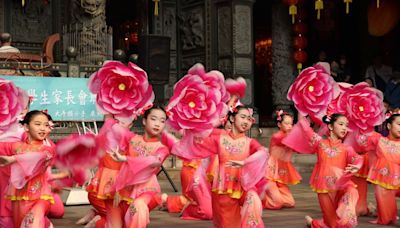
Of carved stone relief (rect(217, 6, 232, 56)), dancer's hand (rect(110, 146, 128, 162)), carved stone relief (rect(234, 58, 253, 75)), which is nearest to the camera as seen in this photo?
dancer's hand (rect(110, 146, 128, 162))

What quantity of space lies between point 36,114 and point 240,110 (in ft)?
6.06

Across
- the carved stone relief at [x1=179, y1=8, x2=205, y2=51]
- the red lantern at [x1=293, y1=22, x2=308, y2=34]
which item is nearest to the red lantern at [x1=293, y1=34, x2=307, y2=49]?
the red lantern at [x1=293, y1=22, x2=308, y2=34]

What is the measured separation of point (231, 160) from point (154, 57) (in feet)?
19.9

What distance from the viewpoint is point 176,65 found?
51.7 ft

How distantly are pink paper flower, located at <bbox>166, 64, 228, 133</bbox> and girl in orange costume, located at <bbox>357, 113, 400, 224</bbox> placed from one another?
234 centimetres

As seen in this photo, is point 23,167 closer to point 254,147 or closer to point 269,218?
point 254,147

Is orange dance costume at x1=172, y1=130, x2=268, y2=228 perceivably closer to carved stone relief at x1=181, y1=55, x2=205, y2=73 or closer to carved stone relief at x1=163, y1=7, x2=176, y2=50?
carved stone relief at x1=181, y1=55, x2=205, y2=73

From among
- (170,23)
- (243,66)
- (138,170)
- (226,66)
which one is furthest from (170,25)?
(138,170)

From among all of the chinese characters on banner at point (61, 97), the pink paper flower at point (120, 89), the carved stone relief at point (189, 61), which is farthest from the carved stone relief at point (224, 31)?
the pink paper flower at point (120, 89)

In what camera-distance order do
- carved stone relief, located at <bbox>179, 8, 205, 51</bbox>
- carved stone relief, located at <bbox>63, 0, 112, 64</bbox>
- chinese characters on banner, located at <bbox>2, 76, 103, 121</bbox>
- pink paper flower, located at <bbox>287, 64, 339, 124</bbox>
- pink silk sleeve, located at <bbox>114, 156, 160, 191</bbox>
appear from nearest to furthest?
pink silk sleeve, located at <bbox>114, 156, 160, 191</bbox> → pink paper flower, located at <bbox>287, 64, 339, 124</bbox> → chinese characters on banner, located at <bbox>2, 76, 103, 121</bbox> → carved stone relief, located at <bbox>63, 0, 112, 64</bbox> → carved stone relief, located at <bbox>179, 8, 205, 51</bbox>

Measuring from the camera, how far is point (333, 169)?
6.70 metres

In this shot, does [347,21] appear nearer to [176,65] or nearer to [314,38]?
[314,38]

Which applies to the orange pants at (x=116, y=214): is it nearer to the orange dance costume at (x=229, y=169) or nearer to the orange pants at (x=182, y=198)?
the orange dance costume at (x=229, y=169)

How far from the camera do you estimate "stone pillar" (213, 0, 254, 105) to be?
14320 millimetres
